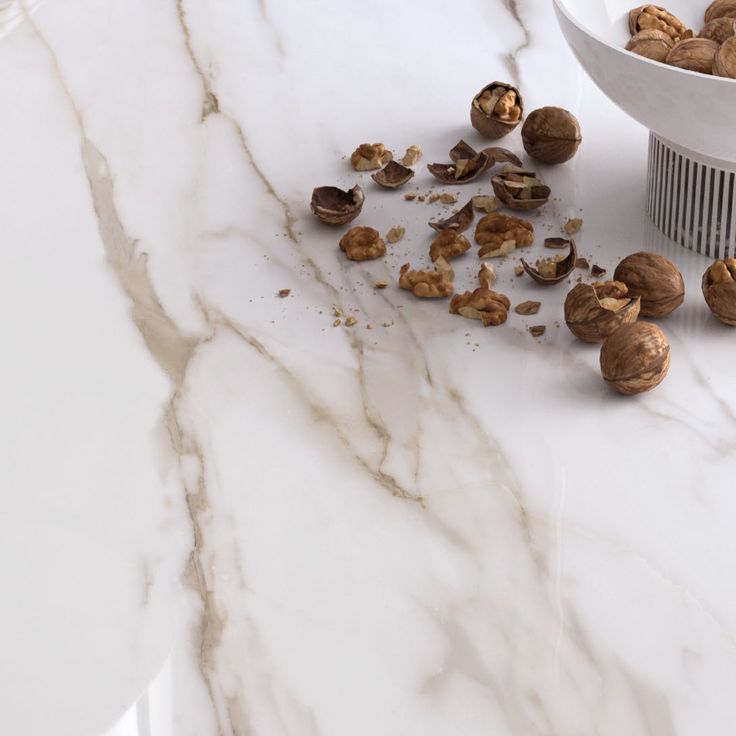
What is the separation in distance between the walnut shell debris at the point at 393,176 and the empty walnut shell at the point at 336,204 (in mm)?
38

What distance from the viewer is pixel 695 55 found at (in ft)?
2.75

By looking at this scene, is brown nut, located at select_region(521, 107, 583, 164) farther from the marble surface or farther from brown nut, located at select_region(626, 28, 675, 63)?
brown nut, located at select_region(626, 28, 675, 63)

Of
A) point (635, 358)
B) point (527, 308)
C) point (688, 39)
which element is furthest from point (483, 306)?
point (688, 39)

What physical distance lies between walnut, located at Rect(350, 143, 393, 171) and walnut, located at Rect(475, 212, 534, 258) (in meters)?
0.14

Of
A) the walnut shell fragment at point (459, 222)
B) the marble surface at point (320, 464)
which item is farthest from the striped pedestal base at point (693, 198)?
the walnut shell fragment at point (459, 222)

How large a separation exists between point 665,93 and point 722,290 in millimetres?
141

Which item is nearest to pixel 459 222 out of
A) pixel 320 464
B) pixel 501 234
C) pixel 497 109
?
pixel 501 234

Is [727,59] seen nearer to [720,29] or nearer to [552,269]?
[720,29]

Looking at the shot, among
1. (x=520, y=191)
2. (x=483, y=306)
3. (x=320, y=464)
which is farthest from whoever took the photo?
(x=520, y=191)

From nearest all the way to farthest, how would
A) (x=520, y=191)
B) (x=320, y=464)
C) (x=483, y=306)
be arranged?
(x=320, y=464) < (x=483, y=306) < (x=520, y=191)

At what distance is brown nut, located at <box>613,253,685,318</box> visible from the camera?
0.84m

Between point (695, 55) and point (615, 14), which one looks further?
point (615, 14)

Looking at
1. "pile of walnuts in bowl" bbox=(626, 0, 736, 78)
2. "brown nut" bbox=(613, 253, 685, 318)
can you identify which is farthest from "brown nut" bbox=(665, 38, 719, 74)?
"brown nut" bbox=(613, 253, 685, 318)

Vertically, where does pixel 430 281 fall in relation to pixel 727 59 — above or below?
below
